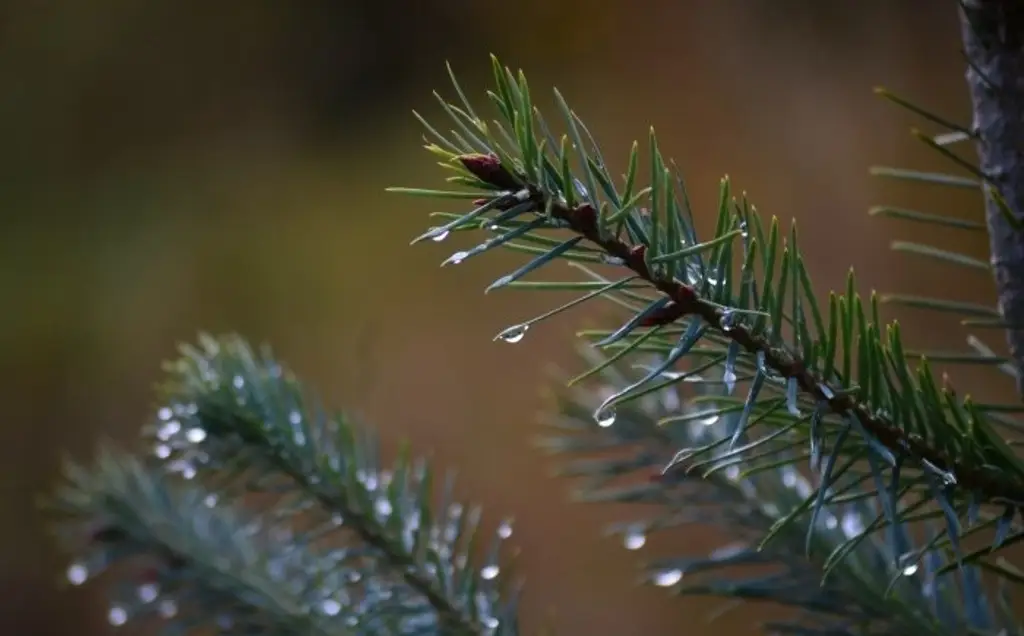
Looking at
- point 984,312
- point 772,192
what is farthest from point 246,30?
point 984,312

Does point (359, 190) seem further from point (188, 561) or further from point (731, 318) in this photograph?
point (731, 318)

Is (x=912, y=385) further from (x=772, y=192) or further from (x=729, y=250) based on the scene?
(x=772, y=192)

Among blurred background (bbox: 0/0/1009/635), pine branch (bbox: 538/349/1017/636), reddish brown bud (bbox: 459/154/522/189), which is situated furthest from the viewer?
blurred background (bbox: 0/0/1009/635)

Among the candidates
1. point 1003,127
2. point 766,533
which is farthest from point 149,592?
point 1003,127

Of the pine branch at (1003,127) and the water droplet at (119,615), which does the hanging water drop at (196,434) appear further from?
the pine branch at (1003,127)

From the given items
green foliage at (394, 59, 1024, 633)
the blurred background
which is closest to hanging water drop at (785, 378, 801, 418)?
green foliage at (394, 59, 1024, 633)

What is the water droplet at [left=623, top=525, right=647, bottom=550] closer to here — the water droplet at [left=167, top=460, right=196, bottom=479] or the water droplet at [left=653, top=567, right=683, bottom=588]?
the water droplet at [left=653, top=567, right=683, bottom=588]
